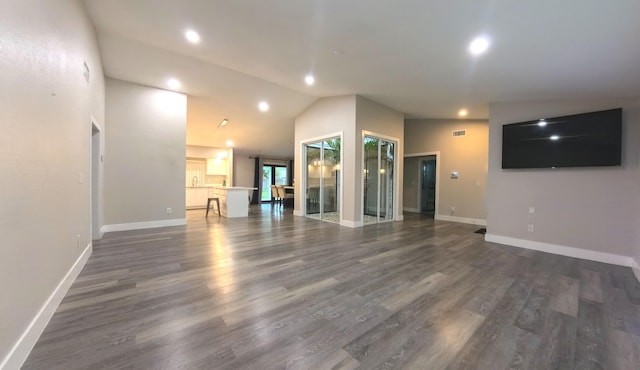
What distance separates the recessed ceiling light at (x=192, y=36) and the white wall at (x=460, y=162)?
6489 mm

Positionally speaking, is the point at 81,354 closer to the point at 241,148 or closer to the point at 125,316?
the point at 125,316

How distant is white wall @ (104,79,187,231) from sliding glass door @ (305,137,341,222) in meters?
3.39

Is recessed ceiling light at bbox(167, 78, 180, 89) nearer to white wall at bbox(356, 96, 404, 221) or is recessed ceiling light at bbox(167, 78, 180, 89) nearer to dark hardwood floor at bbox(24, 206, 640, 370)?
dark hardwood floor at bbox(24, 206, 640, 370)

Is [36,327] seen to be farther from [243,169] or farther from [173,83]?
[243,169]

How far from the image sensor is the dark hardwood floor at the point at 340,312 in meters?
1.56

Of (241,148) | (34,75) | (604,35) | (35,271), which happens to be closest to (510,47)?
(604,35)

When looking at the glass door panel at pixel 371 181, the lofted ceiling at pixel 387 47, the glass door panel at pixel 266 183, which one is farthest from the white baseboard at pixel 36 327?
the glass door panel at pixel 266 183

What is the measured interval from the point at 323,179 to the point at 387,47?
4160 millimetres

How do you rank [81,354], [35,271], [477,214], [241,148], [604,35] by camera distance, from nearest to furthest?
[81,354] < [35,271] < [604,35] < [477,214] < [241,148]

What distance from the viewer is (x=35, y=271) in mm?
1806

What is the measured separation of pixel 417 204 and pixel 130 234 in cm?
813

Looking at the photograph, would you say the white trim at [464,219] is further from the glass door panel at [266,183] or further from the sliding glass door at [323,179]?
the glass door panel at [266,183]

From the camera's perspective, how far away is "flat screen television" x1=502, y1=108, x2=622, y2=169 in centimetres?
351

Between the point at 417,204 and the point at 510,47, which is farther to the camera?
the point at 417,204
